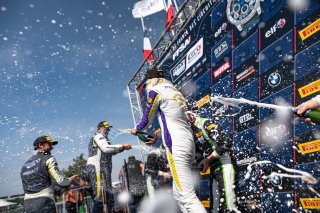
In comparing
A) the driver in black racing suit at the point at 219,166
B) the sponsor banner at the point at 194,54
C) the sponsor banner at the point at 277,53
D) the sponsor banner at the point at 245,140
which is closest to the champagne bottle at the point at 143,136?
the driver in black racing suit at the point at 219,166

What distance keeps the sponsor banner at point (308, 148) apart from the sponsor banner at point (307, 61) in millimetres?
753

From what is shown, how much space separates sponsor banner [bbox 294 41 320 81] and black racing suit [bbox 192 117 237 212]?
126cm

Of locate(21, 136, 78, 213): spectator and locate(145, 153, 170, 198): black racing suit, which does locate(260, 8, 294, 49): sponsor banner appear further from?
locate(21, 136, 78, 213): spectator

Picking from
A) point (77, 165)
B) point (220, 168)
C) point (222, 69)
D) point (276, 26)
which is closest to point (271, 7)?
point (276, 26)

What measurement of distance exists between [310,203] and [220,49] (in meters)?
3.23

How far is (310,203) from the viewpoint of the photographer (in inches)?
128

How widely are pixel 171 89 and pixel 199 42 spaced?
11.8 ft

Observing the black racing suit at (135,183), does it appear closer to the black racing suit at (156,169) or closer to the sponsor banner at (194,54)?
the black racing suit at (156,169)

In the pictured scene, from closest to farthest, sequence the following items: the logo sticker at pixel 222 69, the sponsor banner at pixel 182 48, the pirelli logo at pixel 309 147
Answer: the pirelli logo at pixel 309 147 < the logo sticker at pixel 222 69 < the sponsor banner at pixel 182 48

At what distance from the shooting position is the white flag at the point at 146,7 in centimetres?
1089

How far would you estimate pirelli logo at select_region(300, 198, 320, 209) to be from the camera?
3.17m

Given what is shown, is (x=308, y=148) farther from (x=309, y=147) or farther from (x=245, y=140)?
(x=245, y=140)

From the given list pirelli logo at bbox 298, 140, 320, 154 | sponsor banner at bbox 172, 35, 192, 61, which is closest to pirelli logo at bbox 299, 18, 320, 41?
pirelli logo at bbox 298, 140, 320, 154

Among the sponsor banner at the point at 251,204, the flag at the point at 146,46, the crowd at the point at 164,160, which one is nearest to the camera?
the crowd at the point at 164,160
